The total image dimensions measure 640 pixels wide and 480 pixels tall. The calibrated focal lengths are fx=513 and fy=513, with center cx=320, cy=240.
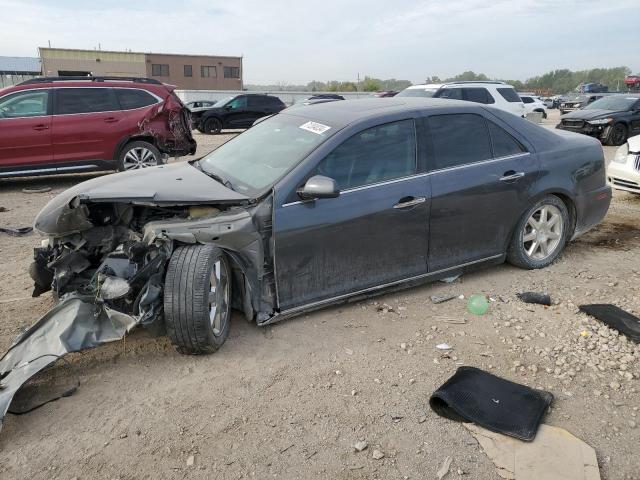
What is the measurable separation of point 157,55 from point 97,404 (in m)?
63.2

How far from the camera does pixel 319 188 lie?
3482 mm

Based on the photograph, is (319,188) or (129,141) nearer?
(319,188)

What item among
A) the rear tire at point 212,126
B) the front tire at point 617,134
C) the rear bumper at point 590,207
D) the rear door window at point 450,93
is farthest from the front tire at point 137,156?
the front tire at point 617,134

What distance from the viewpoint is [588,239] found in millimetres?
5895

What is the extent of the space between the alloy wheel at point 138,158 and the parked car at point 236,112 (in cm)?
1086

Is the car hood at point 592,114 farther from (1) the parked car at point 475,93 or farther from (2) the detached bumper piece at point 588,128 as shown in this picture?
(1) the parked car at point 475,93

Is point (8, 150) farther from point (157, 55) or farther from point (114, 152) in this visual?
point (157, 55)

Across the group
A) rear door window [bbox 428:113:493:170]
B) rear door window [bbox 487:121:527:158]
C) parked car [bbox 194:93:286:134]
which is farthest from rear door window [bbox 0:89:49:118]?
parked car [bbox 194:93:286:134]

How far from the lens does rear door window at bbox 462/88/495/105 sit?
45.2 feet

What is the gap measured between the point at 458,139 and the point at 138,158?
702 cm

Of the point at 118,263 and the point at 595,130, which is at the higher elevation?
the point at 595,130

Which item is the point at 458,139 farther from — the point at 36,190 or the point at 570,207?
the point at 36,190

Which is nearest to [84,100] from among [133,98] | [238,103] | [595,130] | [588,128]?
[133,98]

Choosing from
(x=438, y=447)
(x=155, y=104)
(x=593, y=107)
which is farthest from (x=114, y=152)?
(x=593, y=107)
